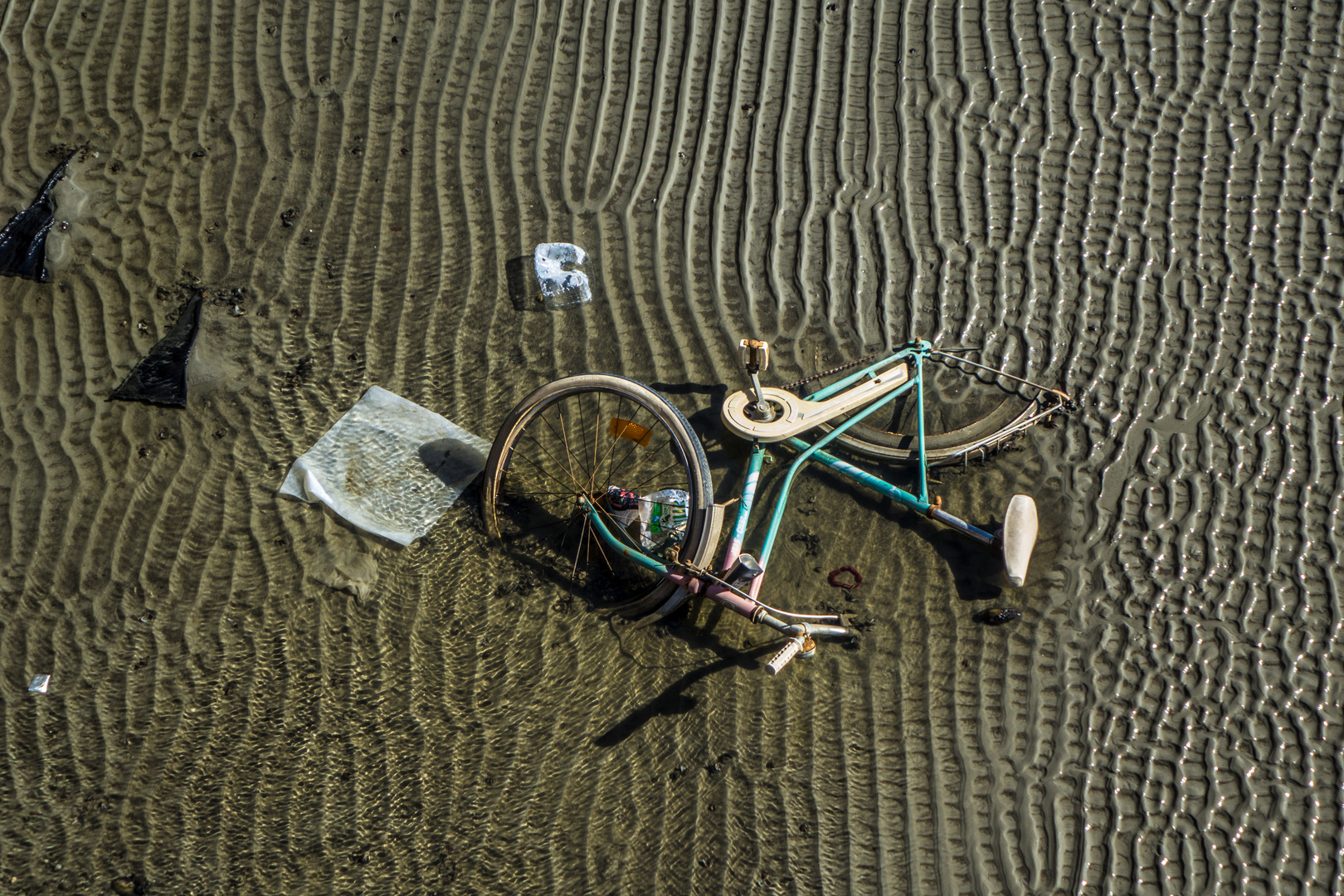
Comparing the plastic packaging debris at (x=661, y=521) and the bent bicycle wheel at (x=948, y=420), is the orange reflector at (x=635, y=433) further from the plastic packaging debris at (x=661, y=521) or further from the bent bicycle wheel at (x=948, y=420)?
the bent bicycle wheel at (x=948, y=420)

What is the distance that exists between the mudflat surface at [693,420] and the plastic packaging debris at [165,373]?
0.07 metres

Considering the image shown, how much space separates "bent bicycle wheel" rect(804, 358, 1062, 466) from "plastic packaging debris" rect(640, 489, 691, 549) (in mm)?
842

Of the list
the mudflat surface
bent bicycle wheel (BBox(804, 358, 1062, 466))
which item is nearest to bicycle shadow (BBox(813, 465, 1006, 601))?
the mudflat surface

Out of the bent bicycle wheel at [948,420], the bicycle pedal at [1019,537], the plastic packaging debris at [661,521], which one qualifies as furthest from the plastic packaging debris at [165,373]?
the bicycle pedal at [1019,537]

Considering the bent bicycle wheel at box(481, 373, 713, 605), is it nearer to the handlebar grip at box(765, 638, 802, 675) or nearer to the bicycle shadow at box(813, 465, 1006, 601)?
the handlebar grip at box(765, 638, 802, 675)

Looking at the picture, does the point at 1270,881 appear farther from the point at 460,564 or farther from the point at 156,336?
the point at 156,336

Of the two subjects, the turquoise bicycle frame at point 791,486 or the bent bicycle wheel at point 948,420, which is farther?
the bent bicycle wheel at point 948,420

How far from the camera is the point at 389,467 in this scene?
13.4ft

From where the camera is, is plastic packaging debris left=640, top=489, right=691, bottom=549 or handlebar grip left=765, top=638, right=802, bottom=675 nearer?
handlebar grip left=765, top=638, right=802, bottom=675

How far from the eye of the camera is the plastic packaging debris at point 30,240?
4.46 meters

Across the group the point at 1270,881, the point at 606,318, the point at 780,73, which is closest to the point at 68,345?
the point at 606,318

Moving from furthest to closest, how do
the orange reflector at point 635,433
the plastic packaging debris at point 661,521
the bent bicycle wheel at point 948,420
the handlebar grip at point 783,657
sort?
Result: the bent bicycle wheel at point 948,420
the orange reflector at point 635,433
the plastic packaging debris at point 661,521
the handlebar grip at point 783,657

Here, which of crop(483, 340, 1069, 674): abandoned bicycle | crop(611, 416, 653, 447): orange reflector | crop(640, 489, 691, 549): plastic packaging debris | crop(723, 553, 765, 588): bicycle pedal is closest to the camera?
crop(723, 553, 765, 588): bicycle pedal

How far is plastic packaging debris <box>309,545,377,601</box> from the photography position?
379 centimetres
